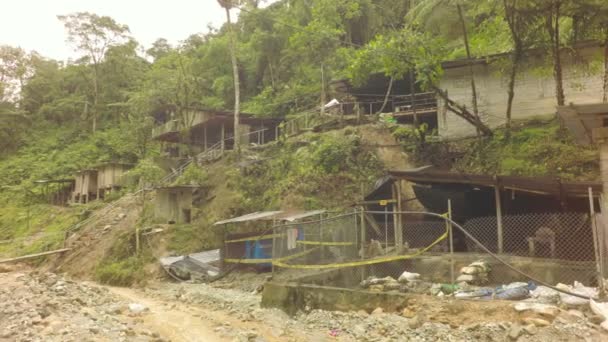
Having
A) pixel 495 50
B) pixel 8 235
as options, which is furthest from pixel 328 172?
pixel 8 235

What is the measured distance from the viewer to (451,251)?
887cm

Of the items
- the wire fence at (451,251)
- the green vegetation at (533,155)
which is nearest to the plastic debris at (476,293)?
the wire fence at (451,251)

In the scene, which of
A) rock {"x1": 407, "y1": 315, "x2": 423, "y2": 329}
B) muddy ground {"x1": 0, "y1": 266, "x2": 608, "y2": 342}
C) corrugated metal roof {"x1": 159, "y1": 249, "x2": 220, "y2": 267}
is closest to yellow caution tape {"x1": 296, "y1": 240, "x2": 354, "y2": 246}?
muddy ground {"x1": 0, "y1": 266, "x2": 608, "y2": 342}

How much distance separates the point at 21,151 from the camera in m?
40.0

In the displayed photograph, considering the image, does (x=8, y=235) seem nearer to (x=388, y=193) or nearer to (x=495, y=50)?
(x=388, y=193)

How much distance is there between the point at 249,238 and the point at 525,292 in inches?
376

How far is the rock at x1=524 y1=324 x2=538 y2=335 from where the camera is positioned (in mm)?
6387

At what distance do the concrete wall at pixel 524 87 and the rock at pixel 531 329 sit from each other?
13.1 metres

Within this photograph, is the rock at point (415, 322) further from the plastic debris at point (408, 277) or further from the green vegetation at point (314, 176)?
the green vegetation at point (314, 176)

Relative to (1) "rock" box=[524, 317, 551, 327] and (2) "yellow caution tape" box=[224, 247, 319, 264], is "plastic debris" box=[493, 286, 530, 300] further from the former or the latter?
(2) "yellow caution tape" box=[224, 247, 319, 264]

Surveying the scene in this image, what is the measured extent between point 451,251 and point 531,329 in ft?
8.48

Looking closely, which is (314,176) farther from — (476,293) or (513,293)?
(513,293)

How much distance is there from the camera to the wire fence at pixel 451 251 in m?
8.87

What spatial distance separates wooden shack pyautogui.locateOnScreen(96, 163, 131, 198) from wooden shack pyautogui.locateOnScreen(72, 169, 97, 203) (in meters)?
0.97
